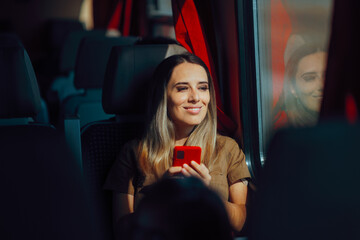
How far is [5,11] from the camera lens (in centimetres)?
955

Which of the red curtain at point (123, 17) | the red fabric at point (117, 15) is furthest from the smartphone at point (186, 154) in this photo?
the red fabric at point (117, 15)

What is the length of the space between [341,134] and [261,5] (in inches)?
56.3

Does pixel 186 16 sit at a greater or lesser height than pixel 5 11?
lesser

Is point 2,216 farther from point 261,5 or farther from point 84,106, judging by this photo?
point 84,106

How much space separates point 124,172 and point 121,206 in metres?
0.14

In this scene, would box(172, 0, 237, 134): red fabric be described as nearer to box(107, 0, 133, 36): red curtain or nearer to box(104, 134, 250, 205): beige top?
box(104, 134, 250, 205): beige top

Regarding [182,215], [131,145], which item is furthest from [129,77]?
[182,215]

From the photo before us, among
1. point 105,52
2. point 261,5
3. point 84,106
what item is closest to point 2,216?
point 261,5

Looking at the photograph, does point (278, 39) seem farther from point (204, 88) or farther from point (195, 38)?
point (204, 88)

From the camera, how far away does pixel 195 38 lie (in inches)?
83.7

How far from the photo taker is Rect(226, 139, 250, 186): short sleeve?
177 cm

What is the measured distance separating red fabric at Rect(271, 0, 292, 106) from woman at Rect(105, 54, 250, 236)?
419 mm

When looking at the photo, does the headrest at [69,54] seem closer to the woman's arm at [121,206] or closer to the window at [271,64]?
the window at [271,64]

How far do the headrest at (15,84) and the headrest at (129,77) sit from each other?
0.34m
